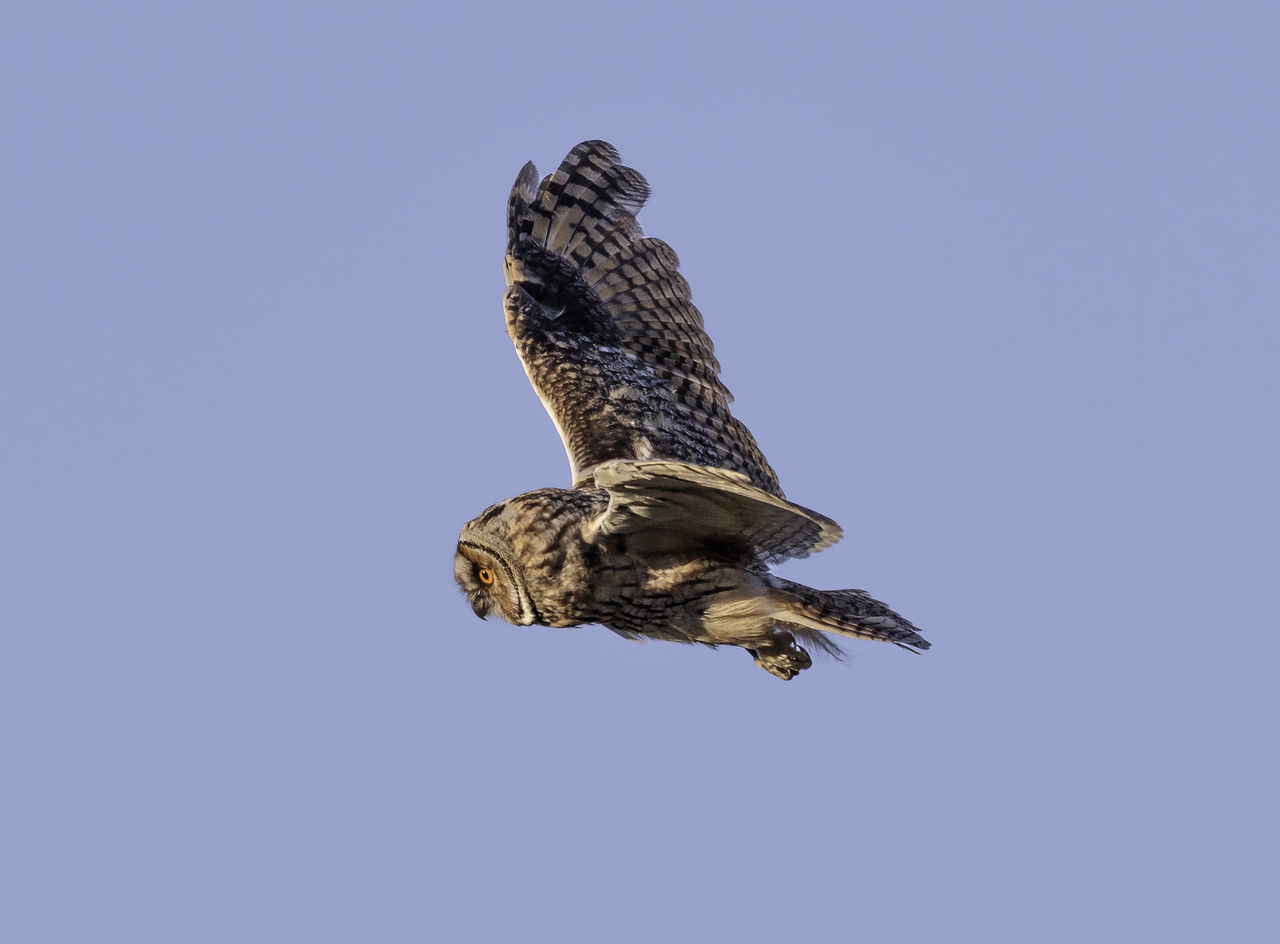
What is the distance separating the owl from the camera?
22.2 ft

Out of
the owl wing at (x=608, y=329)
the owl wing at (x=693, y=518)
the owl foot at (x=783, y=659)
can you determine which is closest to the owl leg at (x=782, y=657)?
the owl foot at (x=783, y=659)

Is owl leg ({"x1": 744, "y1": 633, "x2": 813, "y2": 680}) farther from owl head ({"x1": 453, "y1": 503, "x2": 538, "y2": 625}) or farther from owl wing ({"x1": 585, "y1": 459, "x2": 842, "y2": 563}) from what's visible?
owl head ({"x1": 453, "y1": 503, "x2": 538, "y2": 625})

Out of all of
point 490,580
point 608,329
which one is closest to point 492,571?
point 490,580

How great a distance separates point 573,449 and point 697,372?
1.04 m

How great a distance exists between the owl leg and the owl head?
3.69 ft

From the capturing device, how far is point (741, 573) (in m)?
7.11

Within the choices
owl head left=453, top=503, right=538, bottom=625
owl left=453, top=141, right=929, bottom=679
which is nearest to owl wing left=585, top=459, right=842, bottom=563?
owl left=453, top=141, right=929, bottom=679

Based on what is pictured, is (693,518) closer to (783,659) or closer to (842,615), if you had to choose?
(842,615)

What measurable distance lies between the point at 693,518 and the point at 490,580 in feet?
3.73

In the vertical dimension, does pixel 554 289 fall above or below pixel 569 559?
above

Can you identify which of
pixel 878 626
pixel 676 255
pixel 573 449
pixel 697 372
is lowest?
pixel 878 626

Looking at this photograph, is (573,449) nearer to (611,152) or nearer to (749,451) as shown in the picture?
(749,451)

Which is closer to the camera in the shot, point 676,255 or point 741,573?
point 741,573

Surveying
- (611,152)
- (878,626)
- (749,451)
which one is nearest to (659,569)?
(878,626)
